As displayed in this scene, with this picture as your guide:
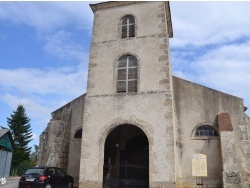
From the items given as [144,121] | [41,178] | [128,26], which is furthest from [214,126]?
[41,178]

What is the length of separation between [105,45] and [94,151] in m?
6.23

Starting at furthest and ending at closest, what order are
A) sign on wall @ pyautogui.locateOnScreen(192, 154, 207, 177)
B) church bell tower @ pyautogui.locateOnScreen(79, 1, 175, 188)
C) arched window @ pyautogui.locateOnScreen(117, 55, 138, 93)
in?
arched window @ pyautogui.locateOnScreen(117, 55, 138, 93)
sign on wall @ pyautogui.locateOnScreen(192, 154, 207, 177)
church bell tower @ pyautogui.locateOnScreen(79, 1, 175, 188)

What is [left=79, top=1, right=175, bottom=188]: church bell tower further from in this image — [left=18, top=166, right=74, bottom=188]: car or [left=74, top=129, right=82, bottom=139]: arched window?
[left=74, top=129, right=82, bottom=139]: arched window

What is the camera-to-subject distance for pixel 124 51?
15273mm

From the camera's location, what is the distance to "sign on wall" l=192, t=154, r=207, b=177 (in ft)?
44.5

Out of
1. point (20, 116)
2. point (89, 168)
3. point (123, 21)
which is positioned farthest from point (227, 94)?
point (20, 116)

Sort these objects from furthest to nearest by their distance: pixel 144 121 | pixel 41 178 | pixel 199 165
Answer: pixel 199 165 → pixel 144 121 → pixel 41 178

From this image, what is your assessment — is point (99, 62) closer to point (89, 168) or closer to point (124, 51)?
point (124, 51)

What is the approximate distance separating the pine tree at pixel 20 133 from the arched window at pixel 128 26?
32960mm

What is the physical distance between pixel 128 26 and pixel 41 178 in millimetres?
9717

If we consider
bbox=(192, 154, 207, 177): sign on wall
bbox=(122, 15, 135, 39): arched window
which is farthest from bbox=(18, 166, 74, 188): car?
bbox=(122, 15, 135, 39): arched window

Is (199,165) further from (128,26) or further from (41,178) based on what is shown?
(128,26)

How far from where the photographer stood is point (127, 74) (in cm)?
1479

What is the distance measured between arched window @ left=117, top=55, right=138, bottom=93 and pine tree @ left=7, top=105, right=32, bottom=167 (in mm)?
32784
